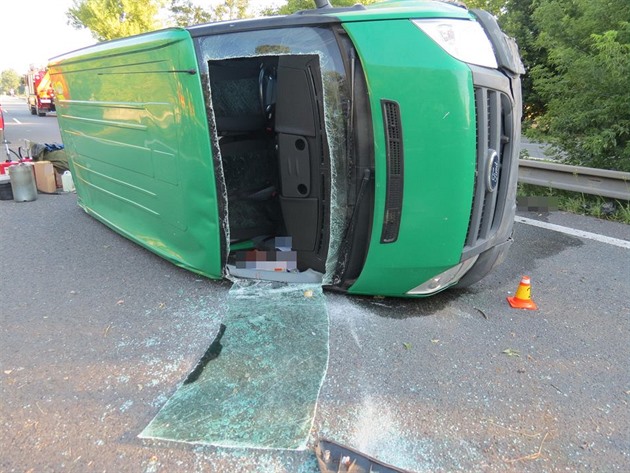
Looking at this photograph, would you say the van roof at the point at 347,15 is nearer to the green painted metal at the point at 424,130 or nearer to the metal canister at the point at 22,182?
the green painted metal at the point at 424,130

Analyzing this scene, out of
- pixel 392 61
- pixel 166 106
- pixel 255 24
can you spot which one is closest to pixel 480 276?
pixel 392 61

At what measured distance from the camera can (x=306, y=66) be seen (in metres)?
2.73

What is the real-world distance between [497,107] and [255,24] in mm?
1479

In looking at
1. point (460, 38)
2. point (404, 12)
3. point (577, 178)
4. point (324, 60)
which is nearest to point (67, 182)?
point (324, 60)

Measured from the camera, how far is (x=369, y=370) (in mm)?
2383

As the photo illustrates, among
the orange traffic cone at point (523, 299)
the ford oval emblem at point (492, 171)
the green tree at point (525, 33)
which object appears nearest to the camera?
the ford oval emblem at point (492, 171)

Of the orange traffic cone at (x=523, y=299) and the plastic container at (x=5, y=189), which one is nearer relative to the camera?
the orange traffic cone at (x=523, y=299)

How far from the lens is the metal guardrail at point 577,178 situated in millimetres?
5094

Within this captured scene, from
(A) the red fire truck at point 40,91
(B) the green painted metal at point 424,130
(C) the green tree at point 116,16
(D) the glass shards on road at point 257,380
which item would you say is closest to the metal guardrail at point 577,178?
(B) the green painted metal at point 424,130

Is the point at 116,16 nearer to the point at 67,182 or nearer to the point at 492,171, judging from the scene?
the point at 67,182

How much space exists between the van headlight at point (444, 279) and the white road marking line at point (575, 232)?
231 cm

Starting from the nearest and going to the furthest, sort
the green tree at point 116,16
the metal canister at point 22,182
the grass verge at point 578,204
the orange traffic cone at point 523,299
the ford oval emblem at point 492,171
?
1. the ford oval emblem at point 492,171
2. the orange traffic cone at point 523,299
3. the grass verge at point 578,204
4. the metal canister at point 22,182
5. the green tree at point 116,16

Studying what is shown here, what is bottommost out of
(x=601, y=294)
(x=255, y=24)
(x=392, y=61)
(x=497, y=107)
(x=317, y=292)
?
(x=601, y=294)

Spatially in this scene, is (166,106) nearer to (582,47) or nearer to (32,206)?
(32,206)
